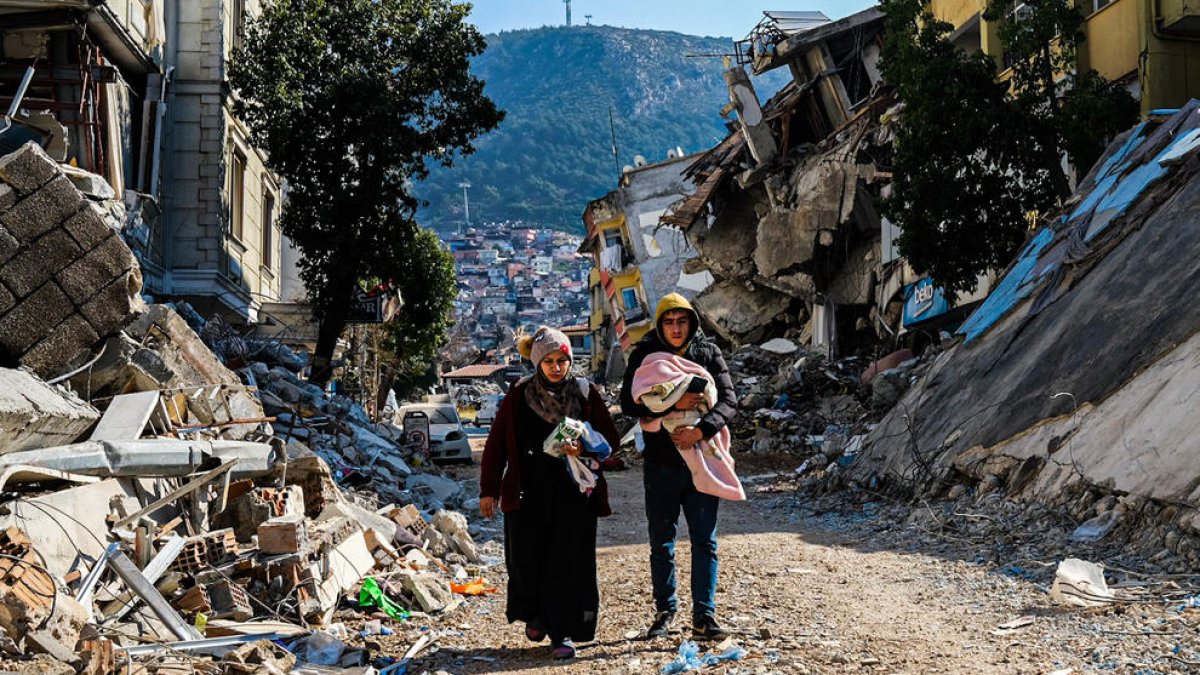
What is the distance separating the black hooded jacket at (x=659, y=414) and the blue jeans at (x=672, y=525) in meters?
0.08

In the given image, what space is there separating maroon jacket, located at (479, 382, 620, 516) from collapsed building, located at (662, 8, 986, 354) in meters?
19.2

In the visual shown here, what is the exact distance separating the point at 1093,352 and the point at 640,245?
41073 millimetres

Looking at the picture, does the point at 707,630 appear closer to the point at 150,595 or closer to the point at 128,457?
the point at 150,595

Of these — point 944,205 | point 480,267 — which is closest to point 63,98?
point 944,205

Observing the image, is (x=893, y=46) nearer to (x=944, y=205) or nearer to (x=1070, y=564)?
(x=944, y=205)

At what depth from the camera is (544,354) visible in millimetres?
5773

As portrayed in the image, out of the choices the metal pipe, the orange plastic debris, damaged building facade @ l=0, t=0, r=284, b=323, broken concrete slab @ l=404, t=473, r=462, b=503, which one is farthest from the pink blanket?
the metal pipe

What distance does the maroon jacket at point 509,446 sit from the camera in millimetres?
5914

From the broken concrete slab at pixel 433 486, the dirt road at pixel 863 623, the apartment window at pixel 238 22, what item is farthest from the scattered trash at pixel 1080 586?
the apartment window at pixel 238 22

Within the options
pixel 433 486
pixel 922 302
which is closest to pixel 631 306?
pixel 922 302

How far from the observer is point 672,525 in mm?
5766

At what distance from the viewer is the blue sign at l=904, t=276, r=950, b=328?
22.0 metres

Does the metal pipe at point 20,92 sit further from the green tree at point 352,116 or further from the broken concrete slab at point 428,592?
the broken concrete slab at point 428,592

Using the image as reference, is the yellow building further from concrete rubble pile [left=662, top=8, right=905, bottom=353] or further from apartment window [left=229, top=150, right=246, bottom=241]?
apartment window [left=229, top=150, right=246, bottom=241]
